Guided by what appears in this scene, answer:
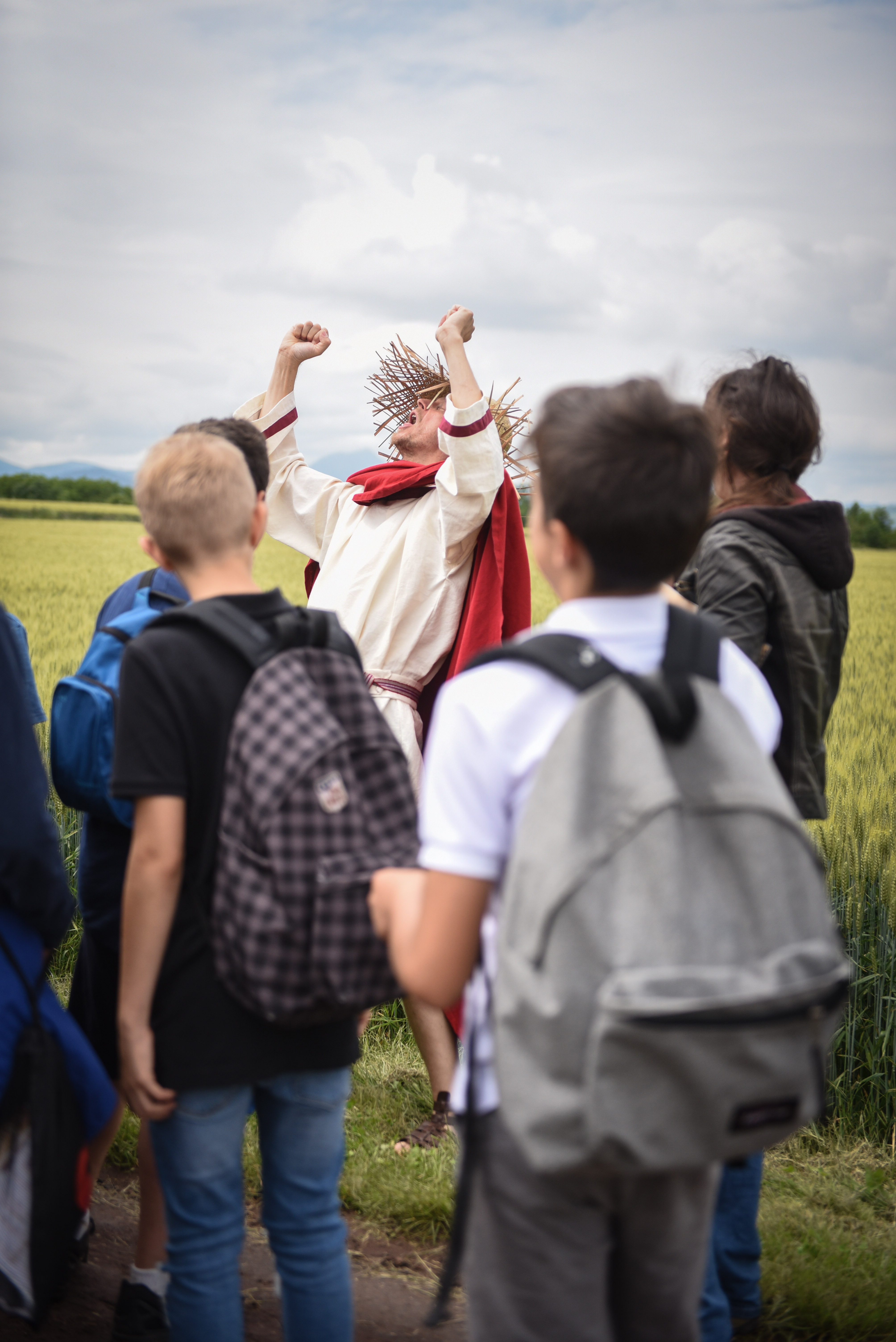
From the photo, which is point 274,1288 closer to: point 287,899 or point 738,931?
point 287,899

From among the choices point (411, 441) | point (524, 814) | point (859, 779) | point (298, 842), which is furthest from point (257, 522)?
point (859, 779)

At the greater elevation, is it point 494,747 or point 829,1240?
point 494,747

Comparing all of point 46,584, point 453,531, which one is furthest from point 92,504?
point 453,531

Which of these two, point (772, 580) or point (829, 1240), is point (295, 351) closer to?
point (772, 580)

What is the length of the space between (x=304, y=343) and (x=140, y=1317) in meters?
2.53

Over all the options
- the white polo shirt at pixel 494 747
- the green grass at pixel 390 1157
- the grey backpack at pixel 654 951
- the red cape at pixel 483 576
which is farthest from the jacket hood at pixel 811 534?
the green grass at pixel 390 1157

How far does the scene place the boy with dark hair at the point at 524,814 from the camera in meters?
1.22

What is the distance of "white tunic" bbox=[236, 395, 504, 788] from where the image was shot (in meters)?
3.12

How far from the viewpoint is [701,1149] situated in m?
1.13

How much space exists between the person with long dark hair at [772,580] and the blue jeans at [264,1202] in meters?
0.88

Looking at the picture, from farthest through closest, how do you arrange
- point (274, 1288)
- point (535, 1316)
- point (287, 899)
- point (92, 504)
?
1. point (92, 504)
2. point (274, 1288)
3. point (287, 899)
4. point (535, 1316)

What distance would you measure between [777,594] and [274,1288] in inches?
74.5

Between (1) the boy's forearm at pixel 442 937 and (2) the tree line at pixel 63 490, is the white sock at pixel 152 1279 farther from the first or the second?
(2) the tree line at pixel 63 490

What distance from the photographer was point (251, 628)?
5.37 ft
